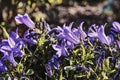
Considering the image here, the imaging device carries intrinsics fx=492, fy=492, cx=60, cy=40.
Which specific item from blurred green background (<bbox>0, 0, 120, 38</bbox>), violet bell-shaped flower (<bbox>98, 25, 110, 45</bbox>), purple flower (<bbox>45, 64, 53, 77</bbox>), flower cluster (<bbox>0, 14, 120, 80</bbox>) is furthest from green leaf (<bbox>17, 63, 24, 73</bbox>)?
blurred green background (<bbox>0, 0, 120, 38</bbox>)

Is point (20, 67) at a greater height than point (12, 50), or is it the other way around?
point (12, 50)

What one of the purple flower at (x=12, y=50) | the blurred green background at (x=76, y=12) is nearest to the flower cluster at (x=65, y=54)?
the purple flower at (x=12, y=50)

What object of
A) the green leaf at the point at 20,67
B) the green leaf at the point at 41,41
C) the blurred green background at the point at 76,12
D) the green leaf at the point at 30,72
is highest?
the blurred green background at the point at 76,12

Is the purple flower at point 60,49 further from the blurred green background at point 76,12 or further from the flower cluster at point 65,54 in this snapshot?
the blurred green background at point 76,12

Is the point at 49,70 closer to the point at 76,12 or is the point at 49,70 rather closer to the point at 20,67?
the point at 20,67

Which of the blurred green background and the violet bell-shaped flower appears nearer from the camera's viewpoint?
the violet bell-shaped flower

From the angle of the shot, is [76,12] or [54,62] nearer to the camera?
[54,62]

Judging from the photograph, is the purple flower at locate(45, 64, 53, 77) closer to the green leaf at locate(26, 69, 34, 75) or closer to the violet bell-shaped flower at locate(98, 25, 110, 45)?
the green leaf at locate(26, 69, 34, 75)

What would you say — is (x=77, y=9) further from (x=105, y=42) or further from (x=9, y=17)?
(x=105, y=42)

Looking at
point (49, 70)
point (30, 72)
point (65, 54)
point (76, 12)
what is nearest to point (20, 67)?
point (30, 72)
